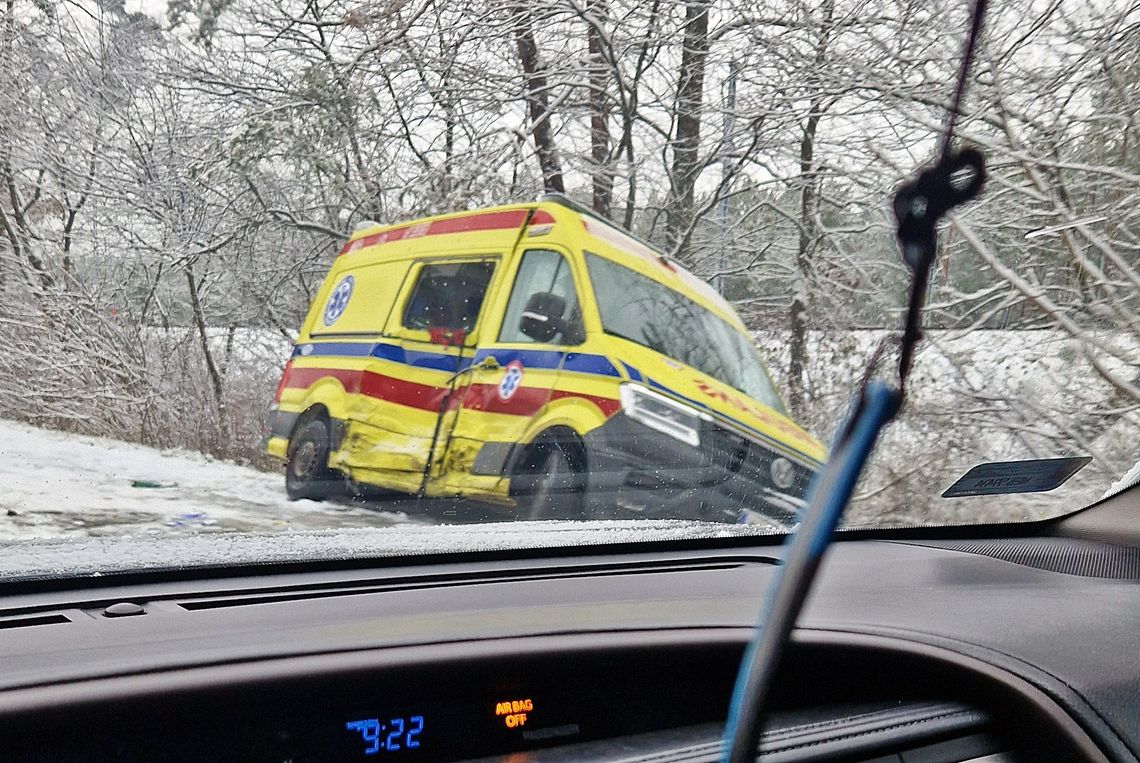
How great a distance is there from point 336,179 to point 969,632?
2508 millimetres

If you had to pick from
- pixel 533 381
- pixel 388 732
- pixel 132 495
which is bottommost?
pixel 388 732

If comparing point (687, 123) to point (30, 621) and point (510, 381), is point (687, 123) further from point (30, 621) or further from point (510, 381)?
point (30, 621)

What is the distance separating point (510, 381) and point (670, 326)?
2.34 ft

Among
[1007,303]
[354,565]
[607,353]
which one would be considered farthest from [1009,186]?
[354,565]

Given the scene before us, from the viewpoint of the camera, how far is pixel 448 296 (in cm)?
338

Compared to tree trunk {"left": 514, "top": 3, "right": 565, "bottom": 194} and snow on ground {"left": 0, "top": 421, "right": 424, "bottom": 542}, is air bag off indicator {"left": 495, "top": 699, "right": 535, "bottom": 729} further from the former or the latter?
tree trunk {"left": 514, "top": 3, "right": 565, "bottom": 194}

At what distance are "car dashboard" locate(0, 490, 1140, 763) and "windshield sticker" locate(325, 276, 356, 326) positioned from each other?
1.31 metres

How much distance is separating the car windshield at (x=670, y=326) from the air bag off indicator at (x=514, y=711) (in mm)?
2150

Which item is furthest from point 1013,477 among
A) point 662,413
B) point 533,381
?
point 533,381

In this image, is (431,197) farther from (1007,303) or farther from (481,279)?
(1007,303)

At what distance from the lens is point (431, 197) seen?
3.55 m

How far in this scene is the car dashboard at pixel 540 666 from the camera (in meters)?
1.43

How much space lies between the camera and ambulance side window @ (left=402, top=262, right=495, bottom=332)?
129 inches

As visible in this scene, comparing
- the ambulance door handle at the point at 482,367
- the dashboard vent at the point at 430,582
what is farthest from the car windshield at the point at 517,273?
the dashboard vent at the point at 430,582
